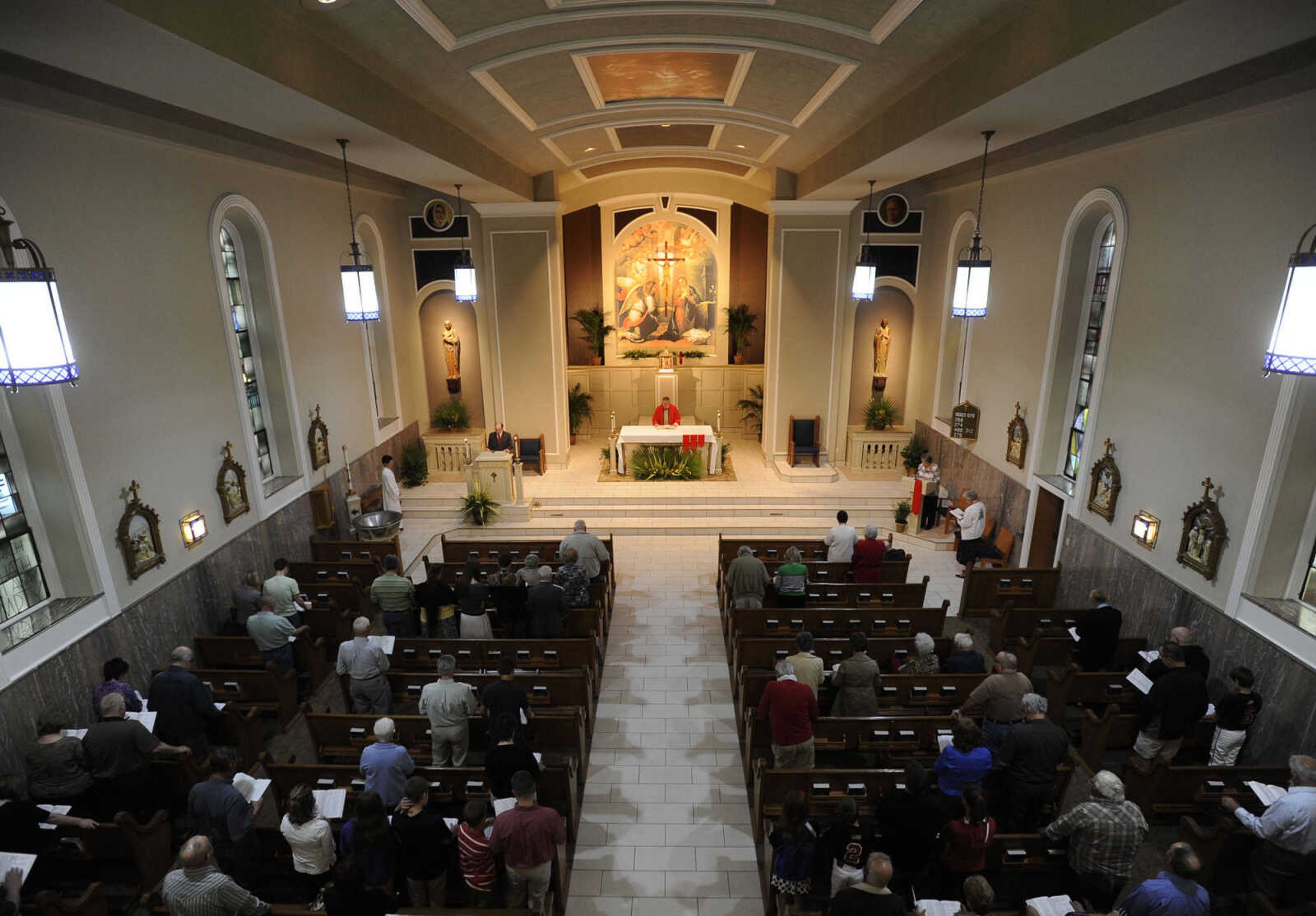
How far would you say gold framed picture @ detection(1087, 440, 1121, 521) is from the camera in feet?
28.3

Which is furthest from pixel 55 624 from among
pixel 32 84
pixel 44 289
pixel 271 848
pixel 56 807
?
pixel 32 84

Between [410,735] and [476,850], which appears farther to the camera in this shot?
[410,735]

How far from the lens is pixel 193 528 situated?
27.5 ft

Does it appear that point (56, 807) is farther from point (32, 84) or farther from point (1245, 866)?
point (1245, 866)

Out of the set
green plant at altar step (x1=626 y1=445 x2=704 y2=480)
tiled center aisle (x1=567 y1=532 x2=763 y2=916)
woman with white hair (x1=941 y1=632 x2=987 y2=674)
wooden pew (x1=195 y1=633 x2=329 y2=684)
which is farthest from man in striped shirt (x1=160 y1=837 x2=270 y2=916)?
green plant at altar step (x1=626 y1=445 x2=704 y2=480)

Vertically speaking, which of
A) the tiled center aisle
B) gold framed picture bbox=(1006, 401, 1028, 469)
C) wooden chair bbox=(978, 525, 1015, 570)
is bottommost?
the tiled center aisle

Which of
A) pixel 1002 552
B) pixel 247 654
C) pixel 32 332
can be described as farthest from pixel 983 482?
pixel 32 332

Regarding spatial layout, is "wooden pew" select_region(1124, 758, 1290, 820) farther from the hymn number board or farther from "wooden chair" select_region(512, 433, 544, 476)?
"wooden chair" select_region(512, 433, 544, 476)

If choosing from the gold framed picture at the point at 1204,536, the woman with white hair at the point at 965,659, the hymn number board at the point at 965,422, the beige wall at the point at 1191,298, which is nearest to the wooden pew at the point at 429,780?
the woman with white hair at the point at 965,659

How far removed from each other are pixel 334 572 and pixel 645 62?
288 inches

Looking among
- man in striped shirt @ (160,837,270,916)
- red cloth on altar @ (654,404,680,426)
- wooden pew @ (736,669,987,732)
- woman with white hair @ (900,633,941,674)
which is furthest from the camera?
red cloth on altar @ (654,404,680,426)

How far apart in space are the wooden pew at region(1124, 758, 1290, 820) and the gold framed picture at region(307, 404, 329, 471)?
11012 mm

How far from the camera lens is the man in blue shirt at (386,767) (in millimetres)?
5148

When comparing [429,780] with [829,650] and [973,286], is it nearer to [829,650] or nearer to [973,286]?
[829,650]
